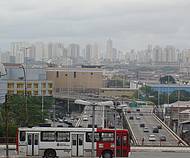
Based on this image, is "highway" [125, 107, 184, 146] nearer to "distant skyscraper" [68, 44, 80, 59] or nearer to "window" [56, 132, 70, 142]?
"window" [56, 132, 70, 142]

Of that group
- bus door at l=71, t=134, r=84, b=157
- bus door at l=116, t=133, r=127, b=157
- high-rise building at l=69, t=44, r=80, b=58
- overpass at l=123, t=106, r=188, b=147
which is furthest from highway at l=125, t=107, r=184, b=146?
high-rise building at l=69, t=44, r=80, b=58

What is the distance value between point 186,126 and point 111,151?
52.8ft

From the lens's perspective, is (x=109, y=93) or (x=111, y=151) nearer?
(x=111, y=151)

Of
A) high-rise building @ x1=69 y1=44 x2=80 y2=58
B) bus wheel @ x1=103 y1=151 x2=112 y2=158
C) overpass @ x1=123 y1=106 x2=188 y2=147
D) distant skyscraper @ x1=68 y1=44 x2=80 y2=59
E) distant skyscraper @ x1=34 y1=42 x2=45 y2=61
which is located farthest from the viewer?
distant skyscraper @ x1=68 y1=44 x2=80 y2=59

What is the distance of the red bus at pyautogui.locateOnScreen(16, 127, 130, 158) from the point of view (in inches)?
552

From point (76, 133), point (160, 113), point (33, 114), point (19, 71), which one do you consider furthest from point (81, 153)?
point (19, 71)

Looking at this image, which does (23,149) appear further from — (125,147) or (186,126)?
(186,126)

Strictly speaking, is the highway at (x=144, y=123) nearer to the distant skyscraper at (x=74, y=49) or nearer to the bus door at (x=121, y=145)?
the bus door at (x=121, y=145)

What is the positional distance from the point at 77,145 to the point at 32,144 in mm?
1213

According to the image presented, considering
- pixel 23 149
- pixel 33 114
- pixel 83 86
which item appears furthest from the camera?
pixel 83 86

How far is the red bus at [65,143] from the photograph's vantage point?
14.0 metres

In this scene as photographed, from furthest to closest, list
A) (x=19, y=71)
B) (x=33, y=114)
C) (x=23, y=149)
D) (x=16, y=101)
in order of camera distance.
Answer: (x=19, y=71), (x=16, y=101), (x=33, y=114), (x=23, y=149)

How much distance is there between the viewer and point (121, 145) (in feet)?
46.8

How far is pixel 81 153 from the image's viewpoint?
14078 millimetres
